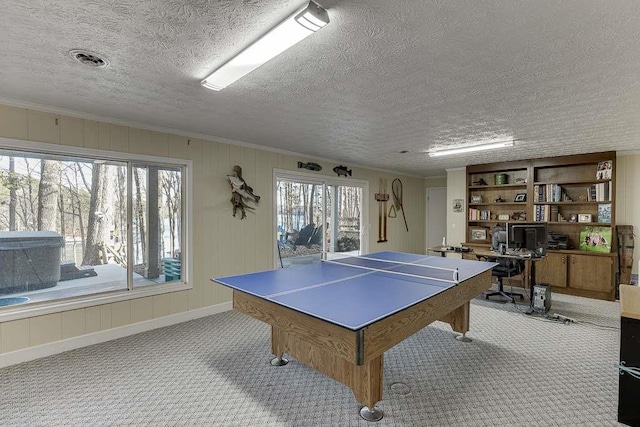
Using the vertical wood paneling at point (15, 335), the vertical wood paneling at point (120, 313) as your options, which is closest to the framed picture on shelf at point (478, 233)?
the vertical wood paneling at point (120, 313)

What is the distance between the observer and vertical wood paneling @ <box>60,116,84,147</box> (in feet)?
10.2

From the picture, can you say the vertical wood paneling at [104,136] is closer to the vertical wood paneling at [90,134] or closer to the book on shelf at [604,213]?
the vertical wood paneling at [90,134]

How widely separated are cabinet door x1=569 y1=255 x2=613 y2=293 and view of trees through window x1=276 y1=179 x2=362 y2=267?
147 inches

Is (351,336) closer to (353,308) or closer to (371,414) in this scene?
(353,308)

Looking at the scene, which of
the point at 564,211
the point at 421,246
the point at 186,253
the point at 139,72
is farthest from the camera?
the point at 421,246

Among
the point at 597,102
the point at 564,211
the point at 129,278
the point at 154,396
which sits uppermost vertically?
the point at 597,102

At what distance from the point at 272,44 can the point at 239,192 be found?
292 cm

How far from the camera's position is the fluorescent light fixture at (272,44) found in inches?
59.3

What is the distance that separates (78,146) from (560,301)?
6720mm

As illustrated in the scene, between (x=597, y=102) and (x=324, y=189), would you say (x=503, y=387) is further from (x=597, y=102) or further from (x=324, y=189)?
(x=324, y=189)

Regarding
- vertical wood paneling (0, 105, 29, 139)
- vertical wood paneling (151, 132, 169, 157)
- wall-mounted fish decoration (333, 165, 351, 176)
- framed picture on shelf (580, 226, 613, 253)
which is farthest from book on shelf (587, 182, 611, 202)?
vertical wood paneling (0, 105, 29, 139)

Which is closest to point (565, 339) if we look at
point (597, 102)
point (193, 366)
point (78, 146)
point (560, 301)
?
point (560, 301)

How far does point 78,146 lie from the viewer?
3.20 m

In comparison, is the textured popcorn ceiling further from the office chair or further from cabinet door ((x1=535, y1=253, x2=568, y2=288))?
cabinet door ((x1=535, y1=253, x2=568, y2=288))
